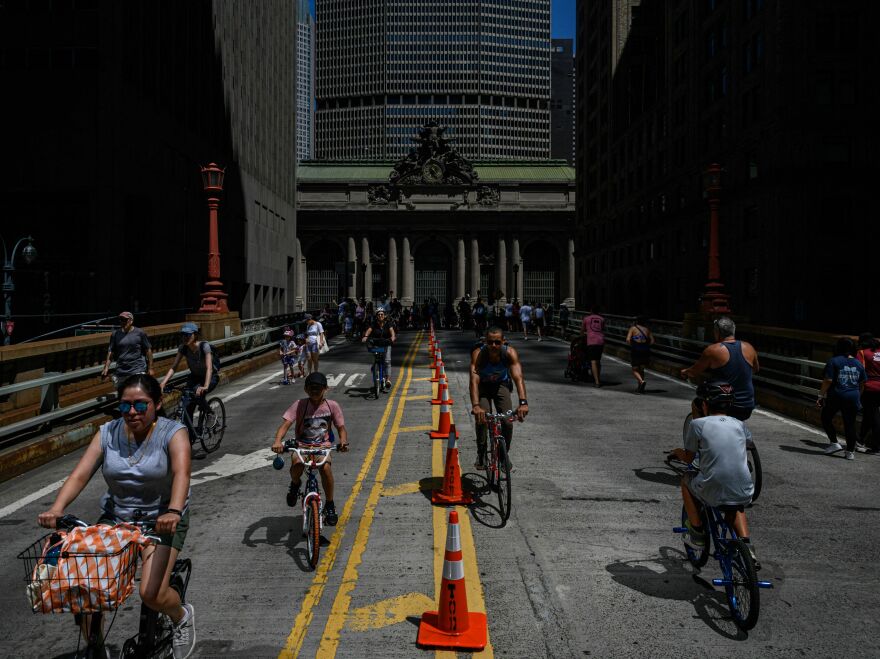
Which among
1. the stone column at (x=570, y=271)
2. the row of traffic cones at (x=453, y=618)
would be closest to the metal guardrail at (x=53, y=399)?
the row of traffic cones at (x=453, y=618)

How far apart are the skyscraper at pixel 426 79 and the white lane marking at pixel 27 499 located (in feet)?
522

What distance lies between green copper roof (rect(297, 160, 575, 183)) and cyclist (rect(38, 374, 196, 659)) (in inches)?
3141

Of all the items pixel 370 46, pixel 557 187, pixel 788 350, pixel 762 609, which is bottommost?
pixel 762 609

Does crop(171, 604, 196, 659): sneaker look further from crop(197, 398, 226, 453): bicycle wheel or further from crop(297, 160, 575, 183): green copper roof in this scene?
crop(297, 160, 575, 183): green copper roof

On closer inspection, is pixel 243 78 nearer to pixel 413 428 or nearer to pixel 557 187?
pixel 413 428

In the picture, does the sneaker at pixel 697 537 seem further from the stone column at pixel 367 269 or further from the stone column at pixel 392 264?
the stone column at pixel 367 269

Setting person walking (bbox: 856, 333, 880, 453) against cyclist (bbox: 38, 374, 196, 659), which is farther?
person walking (bbox: 856, 333, 880, 453)

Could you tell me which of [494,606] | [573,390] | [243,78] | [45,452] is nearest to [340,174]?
[243,78]

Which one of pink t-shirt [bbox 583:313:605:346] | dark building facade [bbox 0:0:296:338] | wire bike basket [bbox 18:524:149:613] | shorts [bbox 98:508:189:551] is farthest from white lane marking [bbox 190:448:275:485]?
dark building facade [bbox 0:0:296:338]

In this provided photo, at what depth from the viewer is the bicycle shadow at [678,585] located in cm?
570

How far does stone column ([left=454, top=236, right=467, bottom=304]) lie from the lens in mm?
80375

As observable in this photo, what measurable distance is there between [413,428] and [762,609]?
27.6ft

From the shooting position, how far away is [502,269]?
8044 cm

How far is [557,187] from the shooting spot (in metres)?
84.5
